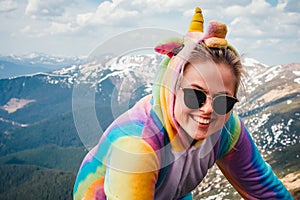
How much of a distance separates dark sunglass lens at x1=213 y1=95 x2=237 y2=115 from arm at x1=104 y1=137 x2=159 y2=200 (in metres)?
0.44

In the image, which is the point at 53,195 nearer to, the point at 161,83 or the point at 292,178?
the point at 292,178

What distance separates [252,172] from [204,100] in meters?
1.17

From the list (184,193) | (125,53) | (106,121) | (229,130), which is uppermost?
(125,53)

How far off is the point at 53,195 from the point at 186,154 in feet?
364

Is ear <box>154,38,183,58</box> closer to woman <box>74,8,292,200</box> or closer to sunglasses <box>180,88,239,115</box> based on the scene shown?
woman <box>74,8,292,200</box>

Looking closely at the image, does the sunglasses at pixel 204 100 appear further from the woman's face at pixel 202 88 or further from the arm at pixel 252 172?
the arm at pixel 252 172

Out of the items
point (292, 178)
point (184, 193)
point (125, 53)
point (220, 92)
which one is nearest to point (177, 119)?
point (220, 92)

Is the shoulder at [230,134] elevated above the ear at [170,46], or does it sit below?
below

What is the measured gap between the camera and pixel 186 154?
231 centimetres

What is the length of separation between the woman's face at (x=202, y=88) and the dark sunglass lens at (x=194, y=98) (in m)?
0.02

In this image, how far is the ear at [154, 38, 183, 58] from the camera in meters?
2.02

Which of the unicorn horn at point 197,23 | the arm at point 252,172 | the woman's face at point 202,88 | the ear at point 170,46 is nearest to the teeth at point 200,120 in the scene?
the woman's face at point 202,88

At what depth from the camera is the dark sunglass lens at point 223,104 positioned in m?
2.11

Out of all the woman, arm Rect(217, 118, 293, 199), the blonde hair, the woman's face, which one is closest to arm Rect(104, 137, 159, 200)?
the woman
